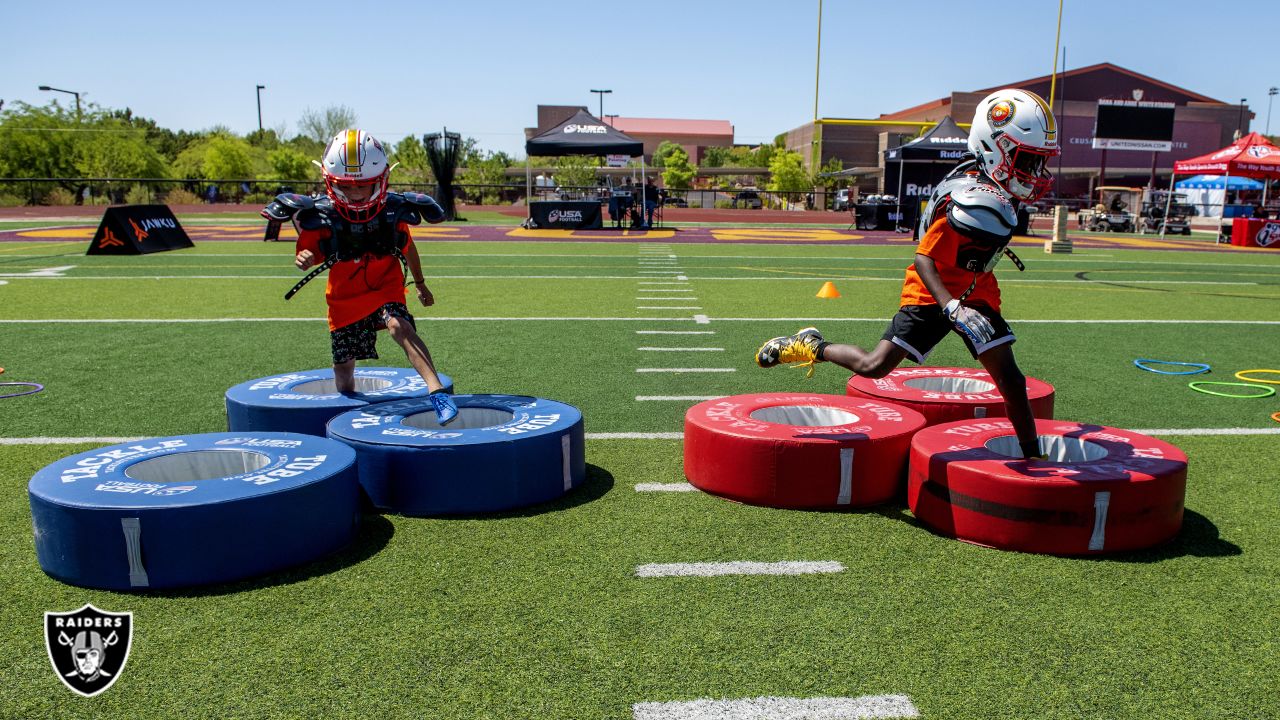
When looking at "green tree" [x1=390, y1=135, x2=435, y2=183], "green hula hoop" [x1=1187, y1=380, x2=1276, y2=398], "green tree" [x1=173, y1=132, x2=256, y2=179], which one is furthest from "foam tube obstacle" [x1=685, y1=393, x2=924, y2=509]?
"green tree" [x1=173, y1=132, x2=256, y2=179]

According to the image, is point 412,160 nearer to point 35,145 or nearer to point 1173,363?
point 35,145

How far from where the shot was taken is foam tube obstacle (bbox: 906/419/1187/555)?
12.9 ft

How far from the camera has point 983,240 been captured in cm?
439

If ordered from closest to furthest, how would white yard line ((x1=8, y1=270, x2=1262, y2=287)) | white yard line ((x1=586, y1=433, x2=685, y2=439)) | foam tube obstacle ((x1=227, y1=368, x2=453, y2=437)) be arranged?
foam tube obstacle ((x1=227, y1=368, x2=453, y2=437))
white yard line ((x1=586, y1=433, x2=685, y2=439))
white yard line ((x1=8, y1=270, x2=1262, y2=287))

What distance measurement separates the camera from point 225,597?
11.7ft

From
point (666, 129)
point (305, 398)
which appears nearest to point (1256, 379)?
point (305, 398)

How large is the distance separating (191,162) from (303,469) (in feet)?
255

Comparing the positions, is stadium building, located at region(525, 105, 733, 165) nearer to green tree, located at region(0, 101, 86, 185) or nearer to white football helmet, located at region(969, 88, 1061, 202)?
green tree, located at region(0, 101, 86, 185)

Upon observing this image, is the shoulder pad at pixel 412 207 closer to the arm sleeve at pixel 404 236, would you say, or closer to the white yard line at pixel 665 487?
the arm sleeve at pixel 404 236

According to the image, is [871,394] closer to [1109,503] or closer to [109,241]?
[1109,503]

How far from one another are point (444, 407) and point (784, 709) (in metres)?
2.77

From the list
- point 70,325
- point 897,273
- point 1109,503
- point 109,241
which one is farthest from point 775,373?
point 109,241

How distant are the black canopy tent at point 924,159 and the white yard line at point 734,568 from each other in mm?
25444

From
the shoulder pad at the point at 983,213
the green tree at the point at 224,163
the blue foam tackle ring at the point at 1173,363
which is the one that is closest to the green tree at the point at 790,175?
the green tree at the point at 224,163
